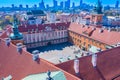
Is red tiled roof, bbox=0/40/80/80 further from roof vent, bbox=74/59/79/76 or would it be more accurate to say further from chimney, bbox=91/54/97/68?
chimney, bbox=91/54/97/68

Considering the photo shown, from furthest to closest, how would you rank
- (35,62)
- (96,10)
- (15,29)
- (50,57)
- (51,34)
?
(51,34) → (96,10) → (50,57) → (15,29) → (35,62)

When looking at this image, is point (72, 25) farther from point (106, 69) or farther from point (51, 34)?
point (106, 69)

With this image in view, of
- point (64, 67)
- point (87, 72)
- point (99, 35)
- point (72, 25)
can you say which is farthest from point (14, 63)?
point (72, 25)

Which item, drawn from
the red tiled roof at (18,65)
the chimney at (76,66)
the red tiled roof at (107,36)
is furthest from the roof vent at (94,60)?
the red tiled roof at (107,36)

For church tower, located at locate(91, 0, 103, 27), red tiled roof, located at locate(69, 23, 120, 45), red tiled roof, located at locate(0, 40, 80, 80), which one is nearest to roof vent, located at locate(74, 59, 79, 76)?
red tiled roof, located at locate(0, 40, 80, 80)

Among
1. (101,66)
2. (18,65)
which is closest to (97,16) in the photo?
(101,66)

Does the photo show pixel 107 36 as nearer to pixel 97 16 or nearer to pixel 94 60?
pixel 97 16
